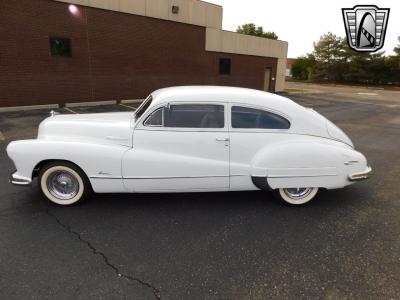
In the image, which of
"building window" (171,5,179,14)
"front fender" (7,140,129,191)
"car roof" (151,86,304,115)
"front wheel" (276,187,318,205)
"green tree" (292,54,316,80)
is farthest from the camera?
"green tree" (292,54,316,80)

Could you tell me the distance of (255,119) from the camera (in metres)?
3.98

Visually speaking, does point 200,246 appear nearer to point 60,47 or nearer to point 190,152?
point 190,152

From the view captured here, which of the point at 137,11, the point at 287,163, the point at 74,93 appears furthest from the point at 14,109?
the point at 287,163

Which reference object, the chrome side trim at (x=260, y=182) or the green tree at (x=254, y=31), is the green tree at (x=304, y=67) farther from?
the chrome side trim at (x=260, y=182)

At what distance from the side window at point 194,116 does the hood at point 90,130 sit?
0.62 meters

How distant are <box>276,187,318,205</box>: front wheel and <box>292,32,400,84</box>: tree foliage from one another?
177 feet

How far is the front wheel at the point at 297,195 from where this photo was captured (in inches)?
164

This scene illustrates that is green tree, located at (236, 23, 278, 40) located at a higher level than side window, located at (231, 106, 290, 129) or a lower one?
higher

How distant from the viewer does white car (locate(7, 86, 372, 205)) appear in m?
3.81

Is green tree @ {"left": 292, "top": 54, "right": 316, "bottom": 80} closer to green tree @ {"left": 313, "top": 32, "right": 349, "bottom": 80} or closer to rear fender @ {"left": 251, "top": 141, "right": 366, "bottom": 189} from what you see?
green tree @ {"left": 313, "top": 32, "right": 349, "bottom": 80}

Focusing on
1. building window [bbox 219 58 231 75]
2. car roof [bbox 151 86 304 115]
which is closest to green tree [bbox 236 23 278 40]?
building window [bbox 219 58 231 75]

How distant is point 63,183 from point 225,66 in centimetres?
1892

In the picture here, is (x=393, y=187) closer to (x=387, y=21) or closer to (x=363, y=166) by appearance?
(x=363, y=166)

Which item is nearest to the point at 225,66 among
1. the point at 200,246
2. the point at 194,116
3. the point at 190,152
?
the point at 194,116
